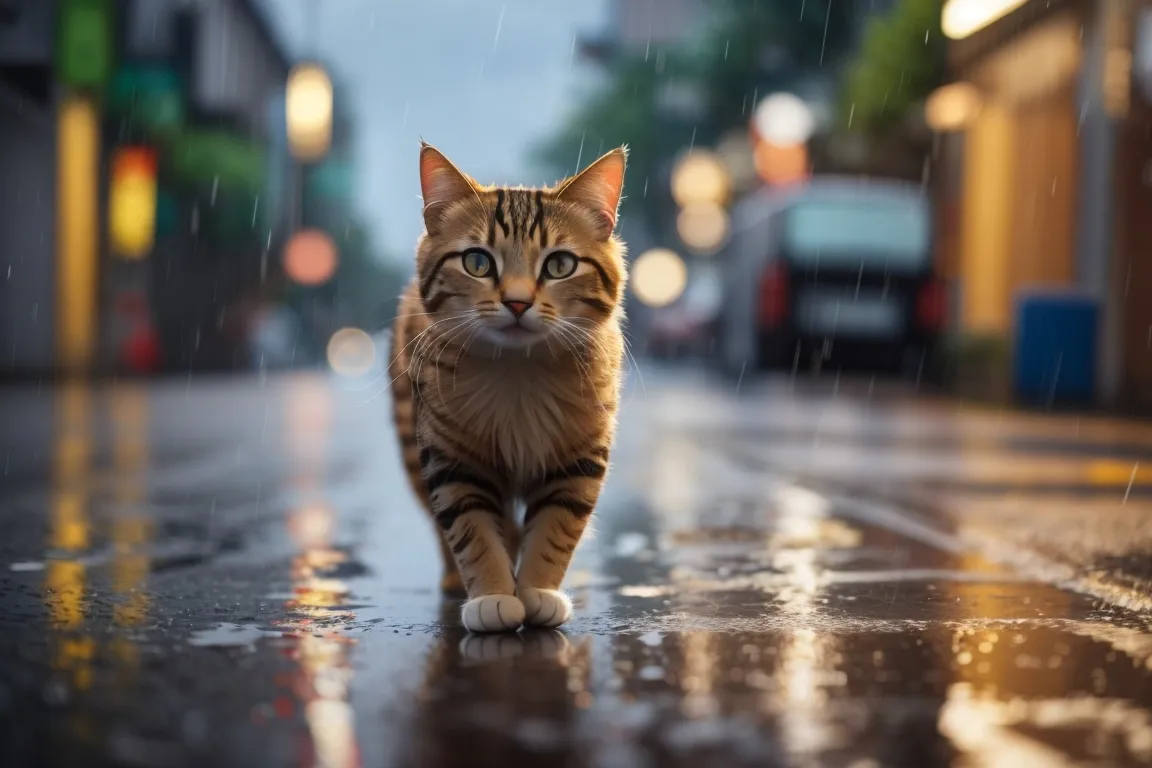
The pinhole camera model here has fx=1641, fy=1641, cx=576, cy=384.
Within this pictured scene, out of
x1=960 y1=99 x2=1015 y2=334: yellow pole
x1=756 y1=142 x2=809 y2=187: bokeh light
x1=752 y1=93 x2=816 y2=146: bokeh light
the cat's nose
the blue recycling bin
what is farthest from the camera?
x1=752 y1=93 x2=816 y2=146: bokeh light

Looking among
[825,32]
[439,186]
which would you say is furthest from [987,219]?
[825,32]

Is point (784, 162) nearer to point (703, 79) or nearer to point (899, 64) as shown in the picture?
point (703, 79)

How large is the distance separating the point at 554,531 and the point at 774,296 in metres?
19.6

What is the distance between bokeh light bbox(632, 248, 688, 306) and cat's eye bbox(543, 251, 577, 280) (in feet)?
227

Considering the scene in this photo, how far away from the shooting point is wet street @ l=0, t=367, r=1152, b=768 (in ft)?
10.6

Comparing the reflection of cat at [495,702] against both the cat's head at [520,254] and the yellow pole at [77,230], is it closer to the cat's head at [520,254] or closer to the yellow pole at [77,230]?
the cat's head at [520,254]

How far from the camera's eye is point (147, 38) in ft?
124

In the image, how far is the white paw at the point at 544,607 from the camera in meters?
4.56

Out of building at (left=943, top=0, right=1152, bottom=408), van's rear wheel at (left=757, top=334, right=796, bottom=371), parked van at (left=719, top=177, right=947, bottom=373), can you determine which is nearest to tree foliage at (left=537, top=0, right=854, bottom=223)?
building at (left=943, top=0, right=1152, bottom=408)

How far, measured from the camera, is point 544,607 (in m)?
4.55

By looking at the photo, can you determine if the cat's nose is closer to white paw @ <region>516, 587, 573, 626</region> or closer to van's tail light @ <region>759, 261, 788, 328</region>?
white paw @ <region>516, 587, 573, 626</region>

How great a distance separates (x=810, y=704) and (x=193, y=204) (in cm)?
4280

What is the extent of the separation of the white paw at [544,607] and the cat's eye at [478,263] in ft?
2.94

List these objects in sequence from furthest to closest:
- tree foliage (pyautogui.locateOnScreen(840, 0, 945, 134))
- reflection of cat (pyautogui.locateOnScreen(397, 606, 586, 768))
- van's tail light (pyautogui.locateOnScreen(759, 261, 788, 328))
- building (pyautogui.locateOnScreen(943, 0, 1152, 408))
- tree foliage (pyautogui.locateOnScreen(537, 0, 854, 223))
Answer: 1. tree foliage (pyautogui.locateOnScreen(537, 0, 854, 223))
2. tree foliage (pyautogui.locateOnScreen(840, 0, 945, 134))
3. van's tail light (pyautogui.locateOnScreen(759, 261, 788, 328))
4. building (pyautogui.locateOnScreen(943, 0, 1152, 408))
5. reflection of cat (pyautogui.locateOnScreen(397, 606, 586, 768))
